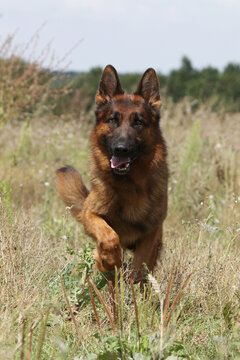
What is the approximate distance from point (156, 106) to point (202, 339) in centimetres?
224

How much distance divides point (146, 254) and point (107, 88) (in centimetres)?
158

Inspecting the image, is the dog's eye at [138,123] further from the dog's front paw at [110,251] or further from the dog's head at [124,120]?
the dog's front paw at [110,251]

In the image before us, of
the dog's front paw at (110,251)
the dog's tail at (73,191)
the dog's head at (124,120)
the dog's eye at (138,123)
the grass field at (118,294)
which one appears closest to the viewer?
the grass field at (118,294)

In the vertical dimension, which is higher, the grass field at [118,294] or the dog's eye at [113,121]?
the dog's eye at [113,121]

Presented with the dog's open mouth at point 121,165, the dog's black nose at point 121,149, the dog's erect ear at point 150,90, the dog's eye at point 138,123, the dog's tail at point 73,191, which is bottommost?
the dog's tail at point 73,191

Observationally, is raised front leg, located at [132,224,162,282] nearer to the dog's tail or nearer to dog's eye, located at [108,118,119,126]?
the dog's tail

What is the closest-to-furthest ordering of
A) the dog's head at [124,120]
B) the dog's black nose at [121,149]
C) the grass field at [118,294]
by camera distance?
the grass field at [118,294]
the dog's black nose at [121,149]
the dog's head at [124,120]

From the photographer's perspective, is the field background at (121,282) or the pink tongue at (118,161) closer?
the field background at (121,282)

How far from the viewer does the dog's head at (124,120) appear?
4.03 m

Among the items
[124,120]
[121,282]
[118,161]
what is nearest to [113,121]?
[124,120]

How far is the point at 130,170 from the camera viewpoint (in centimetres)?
423

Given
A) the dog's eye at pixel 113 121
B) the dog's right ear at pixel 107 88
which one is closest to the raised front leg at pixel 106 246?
the dog's eye at pixel 113 121

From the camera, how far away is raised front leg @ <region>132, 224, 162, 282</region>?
4.08 m

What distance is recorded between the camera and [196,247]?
3980 mm
